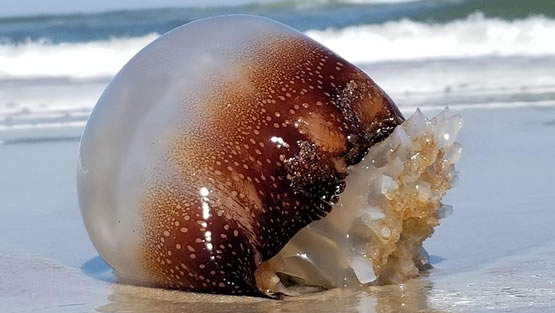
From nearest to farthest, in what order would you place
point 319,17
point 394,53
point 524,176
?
point 524,176 < point 394,53 < point 319,17

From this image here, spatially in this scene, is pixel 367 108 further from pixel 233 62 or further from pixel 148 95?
pixel 148 95

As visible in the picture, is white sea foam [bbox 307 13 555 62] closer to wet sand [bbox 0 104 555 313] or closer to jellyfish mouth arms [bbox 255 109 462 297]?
wet sand [bbox 0 104 555 313]

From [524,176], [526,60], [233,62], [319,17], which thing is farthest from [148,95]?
[319,17]

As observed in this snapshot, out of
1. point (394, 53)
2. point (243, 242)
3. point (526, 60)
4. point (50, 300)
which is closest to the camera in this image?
point (243, 242)

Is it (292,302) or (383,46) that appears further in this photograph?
(383,46)

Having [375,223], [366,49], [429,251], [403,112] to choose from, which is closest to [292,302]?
[375,223]

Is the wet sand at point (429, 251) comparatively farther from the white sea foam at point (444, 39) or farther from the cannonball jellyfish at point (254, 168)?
the white sea foam at point (444, 39)

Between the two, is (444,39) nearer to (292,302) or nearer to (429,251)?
(429,251)
